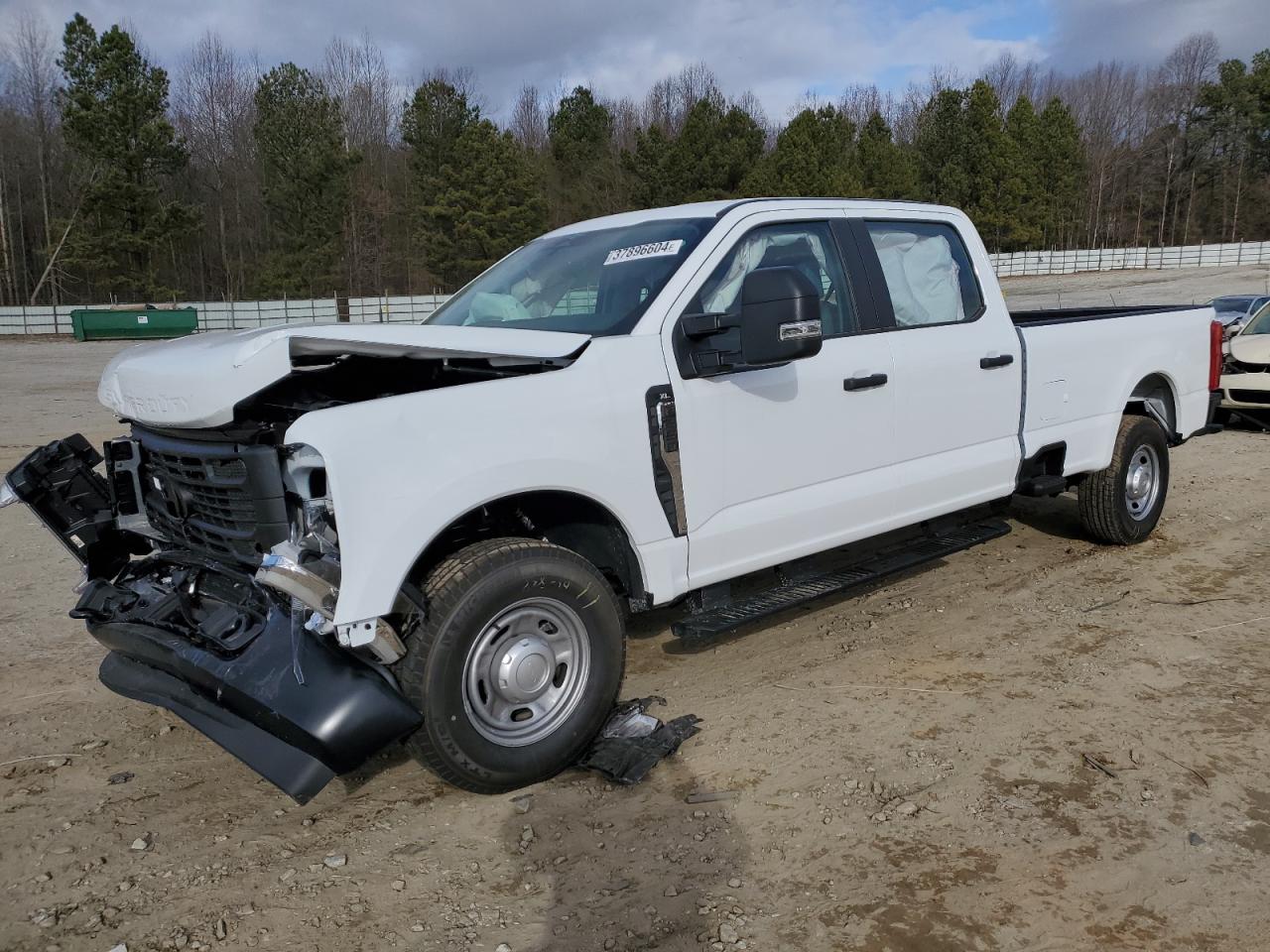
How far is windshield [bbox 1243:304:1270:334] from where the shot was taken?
11.8 metres

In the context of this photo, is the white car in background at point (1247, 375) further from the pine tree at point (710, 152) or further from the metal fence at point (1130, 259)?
the metal fence at point (1130, 259)

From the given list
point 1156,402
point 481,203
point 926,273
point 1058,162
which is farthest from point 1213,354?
point 1058,162

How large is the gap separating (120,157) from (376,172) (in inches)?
699

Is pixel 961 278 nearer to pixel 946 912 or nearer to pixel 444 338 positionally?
pixel 444 338

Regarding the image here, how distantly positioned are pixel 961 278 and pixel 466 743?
3.59 meters

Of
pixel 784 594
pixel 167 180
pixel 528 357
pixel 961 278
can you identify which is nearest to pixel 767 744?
pixel 784 594

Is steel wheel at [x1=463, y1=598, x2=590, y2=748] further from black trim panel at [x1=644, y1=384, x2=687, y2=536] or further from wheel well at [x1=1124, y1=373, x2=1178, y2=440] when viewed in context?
wheel well at [x1=1124, y1=373, x2=1178, y2=440]

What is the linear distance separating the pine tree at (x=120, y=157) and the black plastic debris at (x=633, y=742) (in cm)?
4660

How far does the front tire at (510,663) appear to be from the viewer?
Answer: 126 inches

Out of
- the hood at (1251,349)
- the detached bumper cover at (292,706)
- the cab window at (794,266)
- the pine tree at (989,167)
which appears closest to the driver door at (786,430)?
the cab window at (794,266)

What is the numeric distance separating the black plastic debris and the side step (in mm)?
363

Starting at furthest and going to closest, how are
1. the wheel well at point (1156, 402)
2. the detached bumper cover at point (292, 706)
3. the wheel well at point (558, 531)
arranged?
the wheel well at point (1156, 402) → the wheel well at point (558, 531) → the detached bumper cover at point (292, 706)

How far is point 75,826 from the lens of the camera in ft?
11.1

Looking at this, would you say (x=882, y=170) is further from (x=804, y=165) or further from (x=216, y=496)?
(x=216, y=496)
